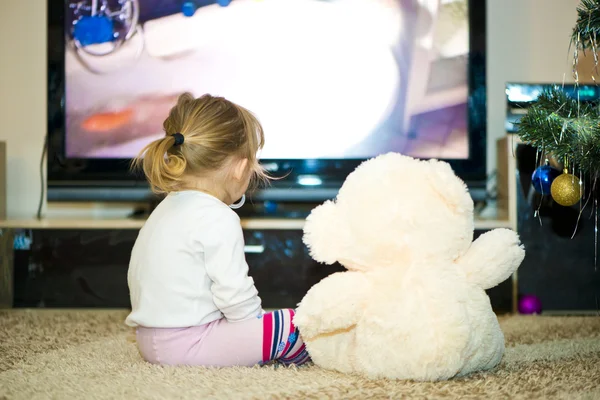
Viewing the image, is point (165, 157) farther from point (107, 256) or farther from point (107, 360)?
point (107, 256)

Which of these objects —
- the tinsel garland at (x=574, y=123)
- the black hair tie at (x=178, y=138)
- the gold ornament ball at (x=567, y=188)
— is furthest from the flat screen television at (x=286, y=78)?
the black hair tie at (x=178, y=138)

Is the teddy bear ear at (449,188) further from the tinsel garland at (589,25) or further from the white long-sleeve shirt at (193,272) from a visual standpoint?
the tinsel garland at (589,25)

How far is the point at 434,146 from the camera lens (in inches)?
85.9

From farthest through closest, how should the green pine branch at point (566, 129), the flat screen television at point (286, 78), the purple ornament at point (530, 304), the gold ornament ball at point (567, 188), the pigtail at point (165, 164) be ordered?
the flat screen television at point (286, 78), the purple ornament at point (530, 304), the gold ornament ball at point (567, 188), the green pine branch at point (566, 129), the pigtail at point (165, 164)

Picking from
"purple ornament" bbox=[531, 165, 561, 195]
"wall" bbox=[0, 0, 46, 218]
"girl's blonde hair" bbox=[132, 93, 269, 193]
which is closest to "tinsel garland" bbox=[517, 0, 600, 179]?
"purple ornament" bbox=[531, 165, 561, 195]

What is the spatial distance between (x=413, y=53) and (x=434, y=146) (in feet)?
1.07

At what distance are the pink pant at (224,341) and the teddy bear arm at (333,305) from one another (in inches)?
5.3

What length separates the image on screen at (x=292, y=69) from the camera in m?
2.18

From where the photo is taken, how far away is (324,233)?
1059mm

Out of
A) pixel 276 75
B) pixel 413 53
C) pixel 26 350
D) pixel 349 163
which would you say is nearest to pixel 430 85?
pixel 413 53

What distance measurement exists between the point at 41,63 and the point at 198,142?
160 cm

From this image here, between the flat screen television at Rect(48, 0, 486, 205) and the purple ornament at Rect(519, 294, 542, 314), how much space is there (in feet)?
1.38

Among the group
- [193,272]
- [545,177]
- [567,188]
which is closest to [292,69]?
[545,177]

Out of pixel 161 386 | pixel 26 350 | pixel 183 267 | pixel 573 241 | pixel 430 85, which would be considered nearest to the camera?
pixel 161 386
